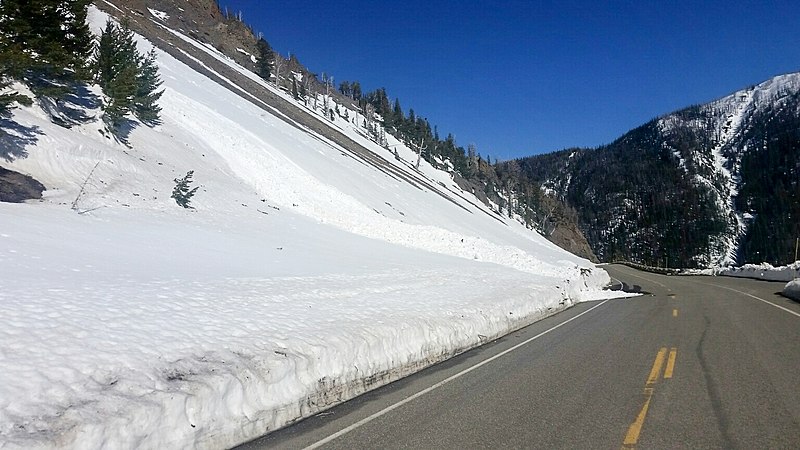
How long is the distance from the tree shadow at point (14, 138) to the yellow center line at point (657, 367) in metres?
18.6

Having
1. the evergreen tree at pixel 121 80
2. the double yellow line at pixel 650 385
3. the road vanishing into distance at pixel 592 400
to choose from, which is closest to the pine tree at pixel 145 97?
→ the evergreen tree at pixel 121 80

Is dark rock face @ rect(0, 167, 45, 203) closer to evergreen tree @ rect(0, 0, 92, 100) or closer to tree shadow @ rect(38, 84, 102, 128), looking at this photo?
evergreen tree @ rect(0, 0, 92, 100)

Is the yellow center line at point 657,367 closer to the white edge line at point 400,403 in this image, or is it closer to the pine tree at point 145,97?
the white edge line at point 400,403

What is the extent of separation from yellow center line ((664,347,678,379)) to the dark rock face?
17377 millimetres

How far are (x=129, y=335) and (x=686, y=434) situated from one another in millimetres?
6695

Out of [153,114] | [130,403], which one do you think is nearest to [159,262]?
[130,403]

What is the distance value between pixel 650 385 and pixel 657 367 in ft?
3.80

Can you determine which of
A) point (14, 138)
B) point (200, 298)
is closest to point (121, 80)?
point (14, 138)

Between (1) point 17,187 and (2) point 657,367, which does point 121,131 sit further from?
(2) point 657,367

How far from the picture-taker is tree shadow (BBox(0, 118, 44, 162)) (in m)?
15.6

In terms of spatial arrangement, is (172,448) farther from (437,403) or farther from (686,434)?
(686,434)

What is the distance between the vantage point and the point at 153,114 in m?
26.4

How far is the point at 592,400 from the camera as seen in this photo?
5.96 metres

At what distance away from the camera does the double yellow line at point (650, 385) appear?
4.70 metres
